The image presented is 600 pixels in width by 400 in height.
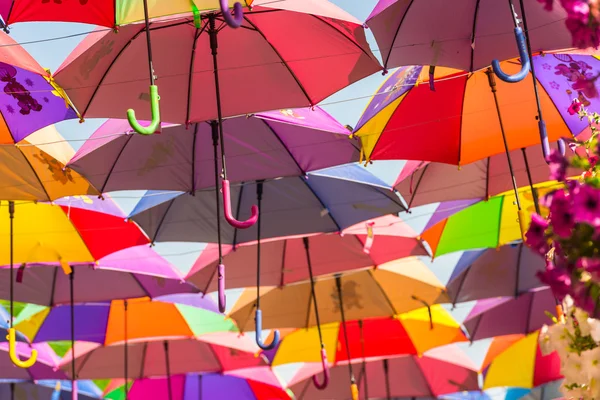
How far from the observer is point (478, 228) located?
8.39 m

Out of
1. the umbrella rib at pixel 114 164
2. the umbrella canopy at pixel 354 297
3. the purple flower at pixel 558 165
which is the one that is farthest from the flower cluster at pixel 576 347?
the umbrella canopy at pixel 354 297

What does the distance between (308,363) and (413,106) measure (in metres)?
5.77

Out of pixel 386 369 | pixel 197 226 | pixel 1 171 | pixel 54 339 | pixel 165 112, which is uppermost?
pixel 165 112

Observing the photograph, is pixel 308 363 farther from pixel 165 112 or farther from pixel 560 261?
pixel 560 261

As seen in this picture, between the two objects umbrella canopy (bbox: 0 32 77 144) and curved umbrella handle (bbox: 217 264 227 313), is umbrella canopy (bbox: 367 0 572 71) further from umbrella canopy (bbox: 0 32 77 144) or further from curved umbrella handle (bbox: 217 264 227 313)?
umbrella canopy (bbox: 0 32 77 144)

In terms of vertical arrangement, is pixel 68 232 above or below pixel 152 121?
below

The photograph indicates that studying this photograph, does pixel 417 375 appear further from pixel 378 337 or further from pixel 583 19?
pixel 583 19

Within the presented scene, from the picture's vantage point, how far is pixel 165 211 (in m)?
7.54

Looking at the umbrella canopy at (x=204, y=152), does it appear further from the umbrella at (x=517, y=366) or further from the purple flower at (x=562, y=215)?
the umbrella at (x=517, y=366)

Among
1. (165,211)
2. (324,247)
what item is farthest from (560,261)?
(324,247)

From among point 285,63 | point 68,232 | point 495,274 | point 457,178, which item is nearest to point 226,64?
point 285,63

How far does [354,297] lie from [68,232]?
3389 millimetres

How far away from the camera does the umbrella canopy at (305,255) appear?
8289 mm

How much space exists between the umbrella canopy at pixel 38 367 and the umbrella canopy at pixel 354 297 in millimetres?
2379
